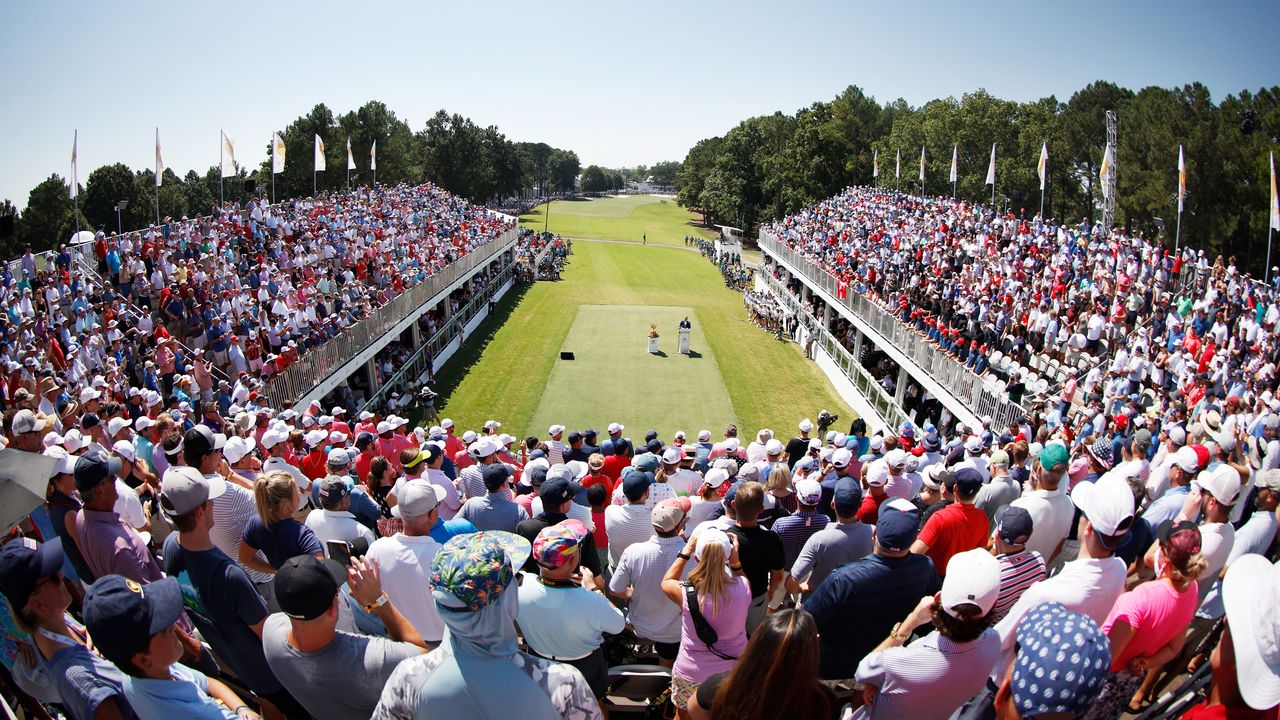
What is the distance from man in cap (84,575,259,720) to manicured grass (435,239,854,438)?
16692 millimetres

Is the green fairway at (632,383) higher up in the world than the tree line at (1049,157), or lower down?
lower down

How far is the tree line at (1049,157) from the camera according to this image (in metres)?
36.3

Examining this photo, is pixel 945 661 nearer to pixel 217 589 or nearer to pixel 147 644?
pixel 147 644

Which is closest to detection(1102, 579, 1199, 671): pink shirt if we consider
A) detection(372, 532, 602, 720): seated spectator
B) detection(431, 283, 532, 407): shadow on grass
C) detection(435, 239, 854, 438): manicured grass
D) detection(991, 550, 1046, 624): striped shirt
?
detection(991, 550, 1046, 624): striped shirt

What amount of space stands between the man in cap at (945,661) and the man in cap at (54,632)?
3.39 metres

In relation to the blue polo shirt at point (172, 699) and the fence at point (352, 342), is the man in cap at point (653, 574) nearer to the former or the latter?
the blue polo shirt at point (172, 699)

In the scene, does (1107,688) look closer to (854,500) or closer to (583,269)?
(854,500)

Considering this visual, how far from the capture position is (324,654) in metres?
3.27

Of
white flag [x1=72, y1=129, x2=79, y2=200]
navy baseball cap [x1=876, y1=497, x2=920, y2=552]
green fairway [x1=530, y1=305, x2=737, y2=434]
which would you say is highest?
white flag [x1=72, y1=129, x2=79, y2=200]

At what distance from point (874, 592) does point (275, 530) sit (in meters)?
3.78

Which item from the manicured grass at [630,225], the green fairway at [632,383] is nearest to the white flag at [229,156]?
the green fairway at [632,383]

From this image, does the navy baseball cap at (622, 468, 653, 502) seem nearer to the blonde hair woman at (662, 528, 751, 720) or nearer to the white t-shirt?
the blonde hair woman at (662, 528, 751, 720)

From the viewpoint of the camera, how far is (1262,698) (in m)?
2.99

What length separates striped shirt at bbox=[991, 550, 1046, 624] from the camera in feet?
13.8
